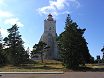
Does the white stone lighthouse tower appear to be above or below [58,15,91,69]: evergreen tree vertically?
above

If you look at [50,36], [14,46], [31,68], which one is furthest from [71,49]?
[50,36]

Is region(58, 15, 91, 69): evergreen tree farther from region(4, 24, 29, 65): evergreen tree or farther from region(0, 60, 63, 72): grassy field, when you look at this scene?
region(4, 24, 29, 65): evergreen tree

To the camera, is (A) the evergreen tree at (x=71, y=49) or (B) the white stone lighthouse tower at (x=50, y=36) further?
(B) the white stone lighthouse tower at (x=50, y=36)

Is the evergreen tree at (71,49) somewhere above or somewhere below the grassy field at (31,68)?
above

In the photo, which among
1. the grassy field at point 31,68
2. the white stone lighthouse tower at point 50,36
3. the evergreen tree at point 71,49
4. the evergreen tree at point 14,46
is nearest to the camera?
the grassy field at point 31,68

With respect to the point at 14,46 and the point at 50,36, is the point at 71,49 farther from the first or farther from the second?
the point at 50,36

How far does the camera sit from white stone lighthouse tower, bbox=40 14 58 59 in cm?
11939

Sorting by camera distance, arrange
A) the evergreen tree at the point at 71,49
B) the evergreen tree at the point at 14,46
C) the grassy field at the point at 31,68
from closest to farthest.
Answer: the grassy field at the point at 31,68 → the evergreen tree at the point at 71,49 → the evergreen tree at the point at 14,46

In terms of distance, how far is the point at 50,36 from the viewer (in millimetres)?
122125

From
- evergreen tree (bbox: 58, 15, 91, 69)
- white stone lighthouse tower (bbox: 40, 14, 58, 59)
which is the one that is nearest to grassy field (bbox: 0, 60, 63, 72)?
evergreen tree (bbox: 58, 15, 91, 69)

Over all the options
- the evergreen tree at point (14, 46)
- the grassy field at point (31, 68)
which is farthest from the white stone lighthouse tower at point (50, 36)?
the grassy field at point (31, 68)

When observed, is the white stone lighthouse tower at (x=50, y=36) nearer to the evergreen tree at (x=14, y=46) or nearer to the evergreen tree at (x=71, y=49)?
the evergreen tree at (x=14, y=46)

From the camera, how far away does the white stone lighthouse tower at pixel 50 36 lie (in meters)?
119

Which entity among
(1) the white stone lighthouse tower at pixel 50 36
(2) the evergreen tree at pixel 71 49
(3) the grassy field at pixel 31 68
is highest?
(1) the white stone lighthouse tower at pixel 50 36
